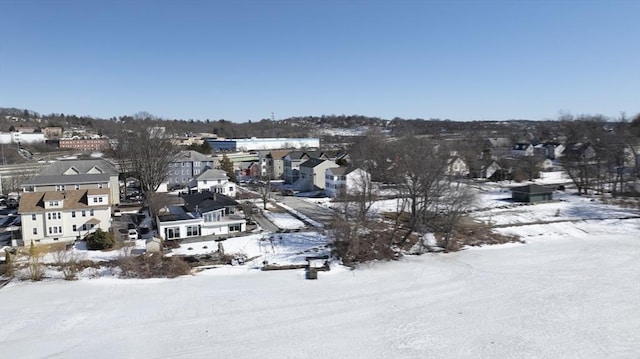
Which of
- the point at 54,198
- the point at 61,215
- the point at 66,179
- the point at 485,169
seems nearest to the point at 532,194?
the point at 485,169

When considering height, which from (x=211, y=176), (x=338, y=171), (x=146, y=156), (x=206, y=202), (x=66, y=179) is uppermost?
(x=146, y=156)

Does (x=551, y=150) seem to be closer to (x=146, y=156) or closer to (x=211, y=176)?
(x=211, y=176)

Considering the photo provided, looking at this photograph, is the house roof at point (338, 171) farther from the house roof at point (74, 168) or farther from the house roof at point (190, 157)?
the house roof at point (74, 168)

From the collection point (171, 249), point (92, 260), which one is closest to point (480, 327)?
point (171, 249)

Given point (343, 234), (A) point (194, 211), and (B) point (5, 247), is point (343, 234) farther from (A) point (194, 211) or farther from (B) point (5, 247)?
(B) point (5, 247)

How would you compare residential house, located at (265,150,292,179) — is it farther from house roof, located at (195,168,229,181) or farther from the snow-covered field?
the snow-covered field

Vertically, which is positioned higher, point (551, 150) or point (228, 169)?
point (551, 150)

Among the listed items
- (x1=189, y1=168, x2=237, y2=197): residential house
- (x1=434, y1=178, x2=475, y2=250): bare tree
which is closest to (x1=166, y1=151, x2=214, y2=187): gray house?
(x1=189, y1=168, x2=237, y2=197): residential house
